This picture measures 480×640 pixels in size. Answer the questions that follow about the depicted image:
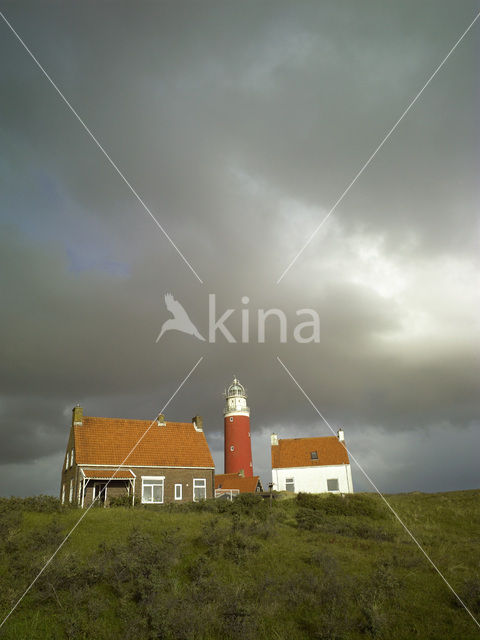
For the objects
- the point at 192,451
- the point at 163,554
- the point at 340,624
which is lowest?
the point at 340,624

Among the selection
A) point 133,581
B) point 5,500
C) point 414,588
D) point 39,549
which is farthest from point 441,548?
point 5,500

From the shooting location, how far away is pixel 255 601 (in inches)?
459

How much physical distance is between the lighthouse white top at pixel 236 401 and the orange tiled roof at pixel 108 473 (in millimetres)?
22271

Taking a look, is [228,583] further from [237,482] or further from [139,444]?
[237,482]

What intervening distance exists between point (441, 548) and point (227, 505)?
42.7 ft

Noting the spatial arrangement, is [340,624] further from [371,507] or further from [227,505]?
[371,507]

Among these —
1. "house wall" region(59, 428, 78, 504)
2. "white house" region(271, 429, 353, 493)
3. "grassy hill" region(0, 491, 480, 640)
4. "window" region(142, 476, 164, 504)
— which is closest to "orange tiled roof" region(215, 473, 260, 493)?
"white house" region(271, 429, 353, 493)

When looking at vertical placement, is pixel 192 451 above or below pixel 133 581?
above

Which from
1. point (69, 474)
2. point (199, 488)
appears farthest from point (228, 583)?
point (69, 474)

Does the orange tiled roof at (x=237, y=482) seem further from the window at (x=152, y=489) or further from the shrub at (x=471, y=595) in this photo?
the shrub at (x=471, y=595)

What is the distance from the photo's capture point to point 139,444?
3669 centimetres

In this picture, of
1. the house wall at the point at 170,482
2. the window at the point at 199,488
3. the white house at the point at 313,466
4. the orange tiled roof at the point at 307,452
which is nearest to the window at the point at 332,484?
the white house at the point at 313,466

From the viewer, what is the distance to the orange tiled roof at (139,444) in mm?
34656

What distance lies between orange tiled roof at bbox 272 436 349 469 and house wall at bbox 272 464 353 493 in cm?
48
